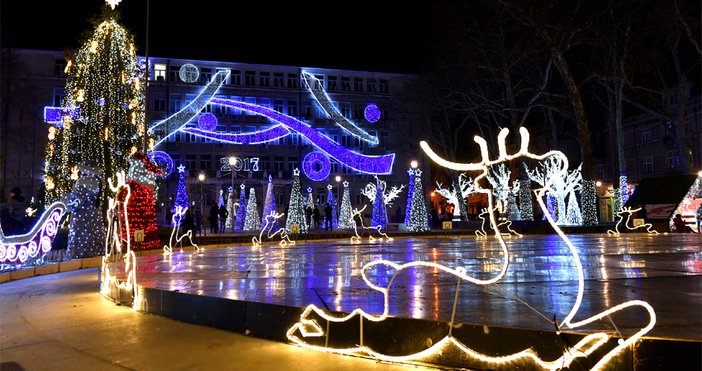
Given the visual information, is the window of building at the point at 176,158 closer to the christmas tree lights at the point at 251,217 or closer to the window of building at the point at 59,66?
the window of building at the point at 59,66

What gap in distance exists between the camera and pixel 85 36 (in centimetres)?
2170

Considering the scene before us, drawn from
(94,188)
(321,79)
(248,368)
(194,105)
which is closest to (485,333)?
(248,368)

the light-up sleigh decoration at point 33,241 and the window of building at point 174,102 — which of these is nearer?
the light-up sleigh decoration at point 33,241

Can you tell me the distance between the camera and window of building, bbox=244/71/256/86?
57.0m

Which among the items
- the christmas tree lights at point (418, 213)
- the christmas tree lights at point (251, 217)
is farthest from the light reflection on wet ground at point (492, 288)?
the christmas tree lights at point (251, 217)

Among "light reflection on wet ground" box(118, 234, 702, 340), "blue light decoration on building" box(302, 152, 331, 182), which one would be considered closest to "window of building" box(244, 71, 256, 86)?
"blue light decoration on building" box(302, 152, 331, 182)

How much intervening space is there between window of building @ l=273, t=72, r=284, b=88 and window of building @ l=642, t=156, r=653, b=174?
38.9 metres

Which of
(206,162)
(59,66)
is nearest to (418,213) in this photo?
(206,162)

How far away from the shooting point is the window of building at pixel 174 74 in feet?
178

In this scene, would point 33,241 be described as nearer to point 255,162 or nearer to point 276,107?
point 255,162

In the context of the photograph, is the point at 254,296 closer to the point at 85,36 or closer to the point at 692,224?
the point at 85,36

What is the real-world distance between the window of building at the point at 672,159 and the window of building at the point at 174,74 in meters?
48.9

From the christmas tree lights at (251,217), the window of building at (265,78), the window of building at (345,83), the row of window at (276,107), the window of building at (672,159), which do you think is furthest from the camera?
the window of building at (345,83)

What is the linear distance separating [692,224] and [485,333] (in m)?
26.4
